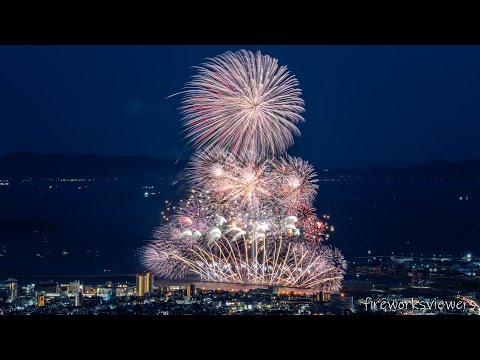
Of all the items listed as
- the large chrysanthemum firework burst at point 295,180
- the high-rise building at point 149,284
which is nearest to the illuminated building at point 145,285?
the high-rise building at point 149,284

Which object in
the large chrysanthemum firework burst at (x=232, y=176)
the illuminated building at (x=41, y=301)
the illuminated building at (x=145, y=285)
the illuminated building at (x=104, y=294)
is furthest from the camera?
the large chrysanthemum firework burst at (x=232, y=176)

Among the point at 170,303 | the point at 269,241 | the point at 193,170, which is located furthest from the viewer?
the point at 269,241

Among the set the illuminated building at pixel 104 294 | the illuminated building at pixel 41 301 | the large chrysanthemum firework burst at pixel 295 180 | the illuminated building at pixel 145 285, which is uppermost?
the large chrysanthemum firework burst at pixel 295 180

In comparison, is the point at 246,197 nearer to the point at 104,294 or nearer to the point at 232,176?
the point at 232,176

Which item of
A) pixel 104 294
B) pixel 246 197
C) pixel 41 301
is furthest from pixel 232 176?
pixel 41 301

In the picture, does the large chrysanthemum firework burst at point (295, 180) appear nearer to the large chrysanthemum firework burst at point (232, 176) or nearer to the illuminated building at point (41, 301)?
the large chrysanthemum firework burst at point (232, 176)

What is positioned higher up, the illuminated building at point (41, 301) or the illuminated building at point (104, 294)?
the illuminated building at point (104, 294)
